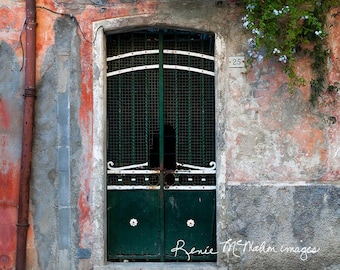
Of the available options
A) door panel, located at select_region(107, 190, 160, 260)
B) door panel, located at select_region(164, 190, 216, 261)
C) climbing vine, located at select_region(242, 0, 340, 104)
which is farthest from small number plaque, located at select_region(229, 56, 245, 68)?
door panel, located at select_region(107, 190, 160, 260)

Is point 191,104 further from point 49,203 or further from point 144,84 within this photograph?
point 49,203

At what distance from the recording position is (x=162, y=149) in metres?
5.54

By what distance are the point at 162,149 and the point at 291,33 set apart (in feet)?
6.59

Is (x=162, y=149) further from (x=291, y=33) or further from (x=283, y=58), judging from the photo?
(x=291, y=33)

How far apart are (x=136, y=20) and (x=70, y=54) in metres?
0.88

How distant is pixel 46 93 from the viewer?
5371 millimetres

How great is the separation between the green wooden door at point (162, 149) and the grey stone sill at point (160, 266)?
0.10 m

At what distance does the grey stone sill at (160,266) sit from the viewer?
5291 mm

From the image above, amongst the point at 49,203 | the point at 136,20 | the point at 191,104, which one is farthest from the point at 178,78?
the point at 49,203

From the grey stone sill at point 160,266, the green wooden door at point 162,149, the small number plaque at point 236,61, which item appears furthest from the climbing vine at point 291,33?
the grey stone sill at point 160,266

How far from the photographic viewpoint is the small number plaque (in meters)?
5.33

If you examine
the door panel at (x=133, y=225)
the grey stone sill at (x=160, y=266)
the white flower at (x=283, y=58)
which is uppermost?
the white flower at (x=283, y=58)

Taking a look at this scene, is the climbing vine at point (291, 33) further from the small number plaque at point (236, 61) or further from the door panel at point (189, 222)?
the door panel at point (189, 222)

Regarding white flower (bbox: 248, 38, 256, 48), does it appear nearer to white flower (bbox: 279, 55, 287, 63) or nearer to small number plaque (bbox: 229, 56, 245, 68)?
small number plaque (bbox: 229, 56, 245, 68)
